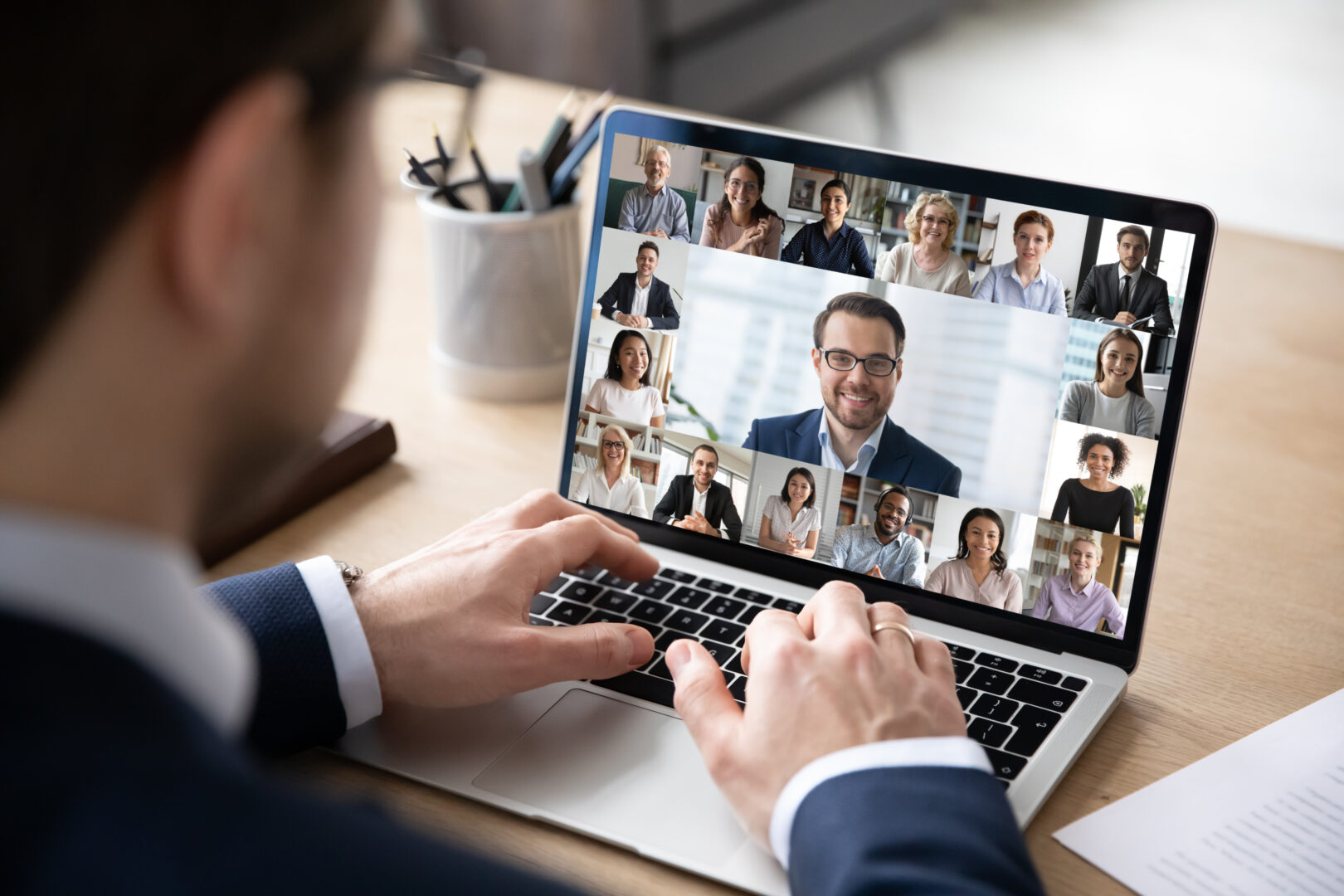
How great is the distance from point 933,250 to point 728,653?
299 mm

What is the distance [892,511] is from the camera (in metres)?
0.79

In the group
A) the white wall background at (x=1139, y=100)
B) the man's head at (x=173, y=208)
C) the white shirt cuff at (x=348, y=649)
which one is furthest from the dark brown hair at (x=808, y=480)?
the white wall background at (x=1139, y=100)

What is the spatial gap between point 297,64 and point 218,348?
3.6 inches

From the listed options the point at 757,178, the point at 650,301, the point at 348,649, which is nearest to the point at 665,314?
the point at 650,301

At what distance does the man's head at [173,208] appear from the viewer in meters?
0.32

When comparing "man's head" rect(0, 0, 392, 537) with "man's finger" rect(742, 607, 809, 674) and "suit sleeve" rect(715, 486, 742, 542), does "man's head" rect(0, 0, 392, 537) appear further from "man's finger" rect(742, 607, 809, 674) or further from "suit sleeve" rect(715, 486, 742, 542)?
"suit sleeve" rect(715, 486, 742, 542)

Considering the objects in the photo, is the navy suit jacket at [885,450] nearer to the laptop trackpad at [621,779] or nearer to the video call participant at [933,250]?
the video call participant at [933,250]

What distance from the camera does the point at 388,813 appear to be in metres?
0.43

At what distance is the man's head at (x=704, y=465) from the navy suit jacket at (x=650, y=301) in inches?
3.6

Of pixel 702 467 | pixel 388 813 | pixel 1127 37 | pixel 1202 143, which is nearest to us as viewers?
pixel 388 813

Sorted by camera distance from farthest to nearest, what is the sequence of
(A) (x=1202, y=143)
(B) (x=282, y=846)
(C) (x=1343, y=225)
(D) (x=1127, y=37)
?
(D) (x=1127, y=37)
(A) (x=1202, y=143)
(C) (x=1343, y=225)
(B) (x=282, y=846)

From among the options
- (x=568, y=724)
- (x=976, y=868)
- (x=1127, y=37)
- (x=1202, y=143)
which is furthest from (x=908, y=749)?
(x=1127, y=37)

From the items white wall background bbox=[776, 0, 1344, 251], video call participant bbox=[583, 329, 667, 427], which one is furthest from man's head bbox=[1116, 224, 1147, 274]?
white wall background bbox=[776, 0, 1344, 251]

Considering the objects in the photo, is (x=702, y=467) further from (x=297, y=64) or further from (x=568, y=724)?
(x=297, y=64)
